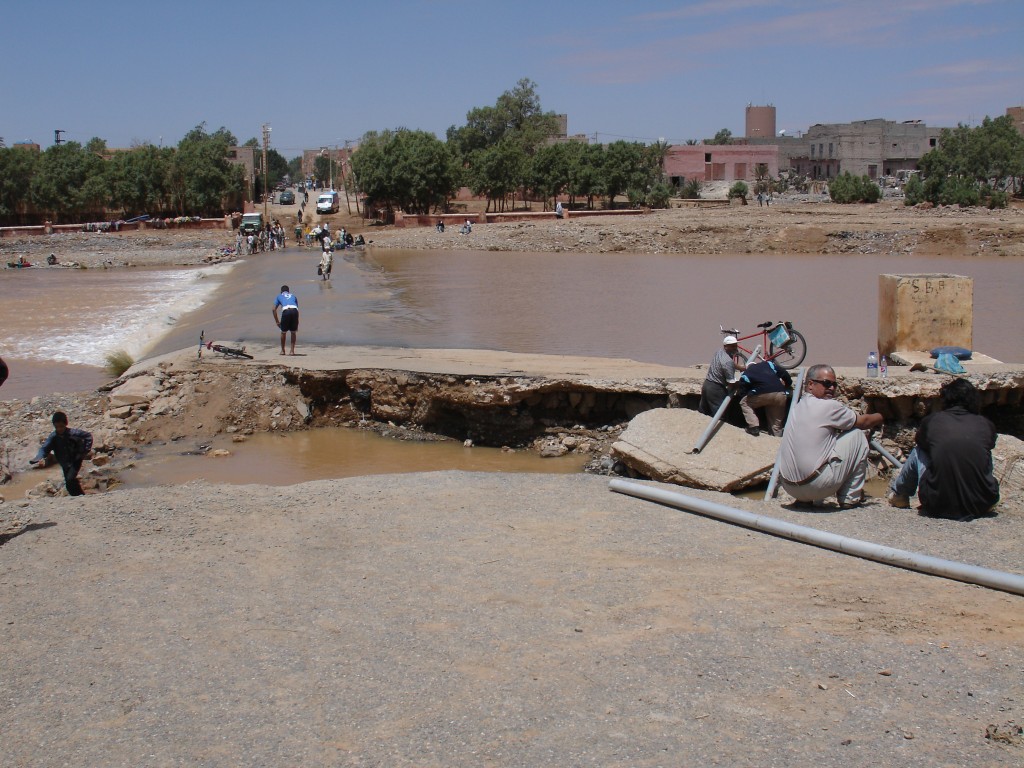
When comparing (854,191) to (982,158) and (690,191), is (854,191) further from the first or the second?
(690,191)

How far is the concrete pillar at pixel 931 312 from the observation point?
12781 mm

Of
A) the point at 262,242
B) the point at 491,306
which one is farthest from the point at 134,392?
the point at 262,242

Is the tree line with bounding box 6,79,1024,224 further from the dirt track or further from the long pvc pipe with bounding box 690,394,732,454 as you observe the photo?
the dirt track

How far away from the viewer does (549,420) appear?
461 inches

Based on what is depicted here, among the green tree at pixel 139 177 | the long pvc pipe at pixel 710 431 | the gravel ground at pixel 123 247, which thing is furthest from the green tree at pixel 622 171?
the long pvc pipe at pixel 710 431

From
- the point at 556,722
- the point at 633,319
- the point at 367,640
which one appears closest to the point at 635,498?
the point at 367,640

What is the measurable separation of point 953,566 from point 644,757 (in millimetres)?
2762

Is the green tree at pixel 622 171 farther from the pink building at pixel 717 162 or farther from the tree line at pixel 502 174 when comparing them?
the pink building at pixel 717 162

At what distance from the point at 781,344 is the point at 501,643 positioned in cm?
844

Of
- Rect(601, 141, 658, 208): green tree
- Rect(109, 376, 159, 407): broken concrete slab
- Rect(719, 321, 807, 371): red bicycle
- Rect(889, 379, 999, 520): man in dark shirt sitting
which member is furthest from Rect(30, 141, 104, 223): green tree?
Rect(889, 379, 999, 520): man in dark shirt sitting

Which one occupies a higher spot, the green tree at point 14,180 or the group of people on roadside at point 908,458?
the green tree at point 14,180

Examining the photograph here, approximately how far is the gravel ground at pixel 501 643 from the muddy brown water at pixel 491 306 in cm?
475

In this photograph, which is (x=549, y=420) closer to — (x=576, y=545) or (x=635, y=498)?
(x=635, y=498)

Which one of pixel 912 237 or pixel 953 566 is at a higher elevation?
pixel 912 237
